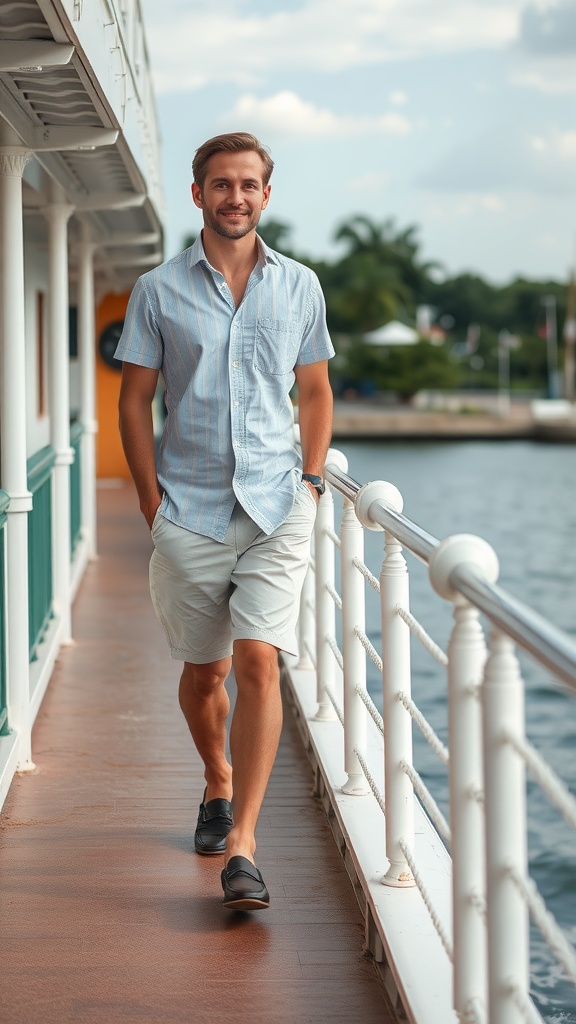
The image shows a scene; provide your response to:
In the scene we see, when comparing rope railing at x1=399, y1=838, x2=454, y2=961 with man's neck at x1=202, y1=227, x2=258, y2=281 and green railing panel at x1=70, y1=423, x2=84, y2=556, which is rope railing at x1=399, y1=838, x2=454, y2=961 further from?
green railing panel at x1=70, y1=423, x2=84, y2=556

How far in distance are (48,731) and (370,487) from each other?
8.37 ft

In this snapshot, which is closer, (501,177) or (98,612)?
(98,612)

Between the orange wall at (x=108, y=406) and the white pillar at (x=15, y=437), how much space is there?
40.7 ft

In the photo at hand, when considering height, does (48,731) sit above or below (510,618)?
below

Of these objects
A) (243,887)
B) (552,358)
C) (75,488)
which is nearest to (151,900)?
(243,887)

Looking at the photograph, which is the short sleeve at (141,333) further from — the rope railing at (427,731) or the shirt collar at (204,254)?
the rope railing at (427,731)

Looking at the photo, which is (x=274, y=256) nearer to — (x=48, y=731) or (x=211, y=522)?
(x=211, y=522)

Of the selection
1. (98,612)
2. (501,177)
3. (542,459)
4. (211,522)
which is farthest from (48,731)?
(501,177)

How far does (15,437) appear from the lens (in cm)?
500

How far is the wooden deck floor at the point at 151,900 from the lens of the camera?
3.15m

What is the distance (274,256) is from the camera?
3691mm

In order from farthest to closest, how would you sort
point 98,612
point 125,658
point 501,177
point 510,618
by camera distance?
point 501,177
point 98,612
point 125,658
point 510,618

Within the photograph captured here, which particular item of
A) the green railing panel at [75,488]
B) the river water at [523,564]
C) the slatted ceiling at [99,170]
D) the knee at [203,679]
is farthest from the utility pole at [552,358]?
the knee at [203,679]

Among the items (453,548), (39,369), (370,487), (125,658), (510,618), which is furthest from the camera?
(39,369)
